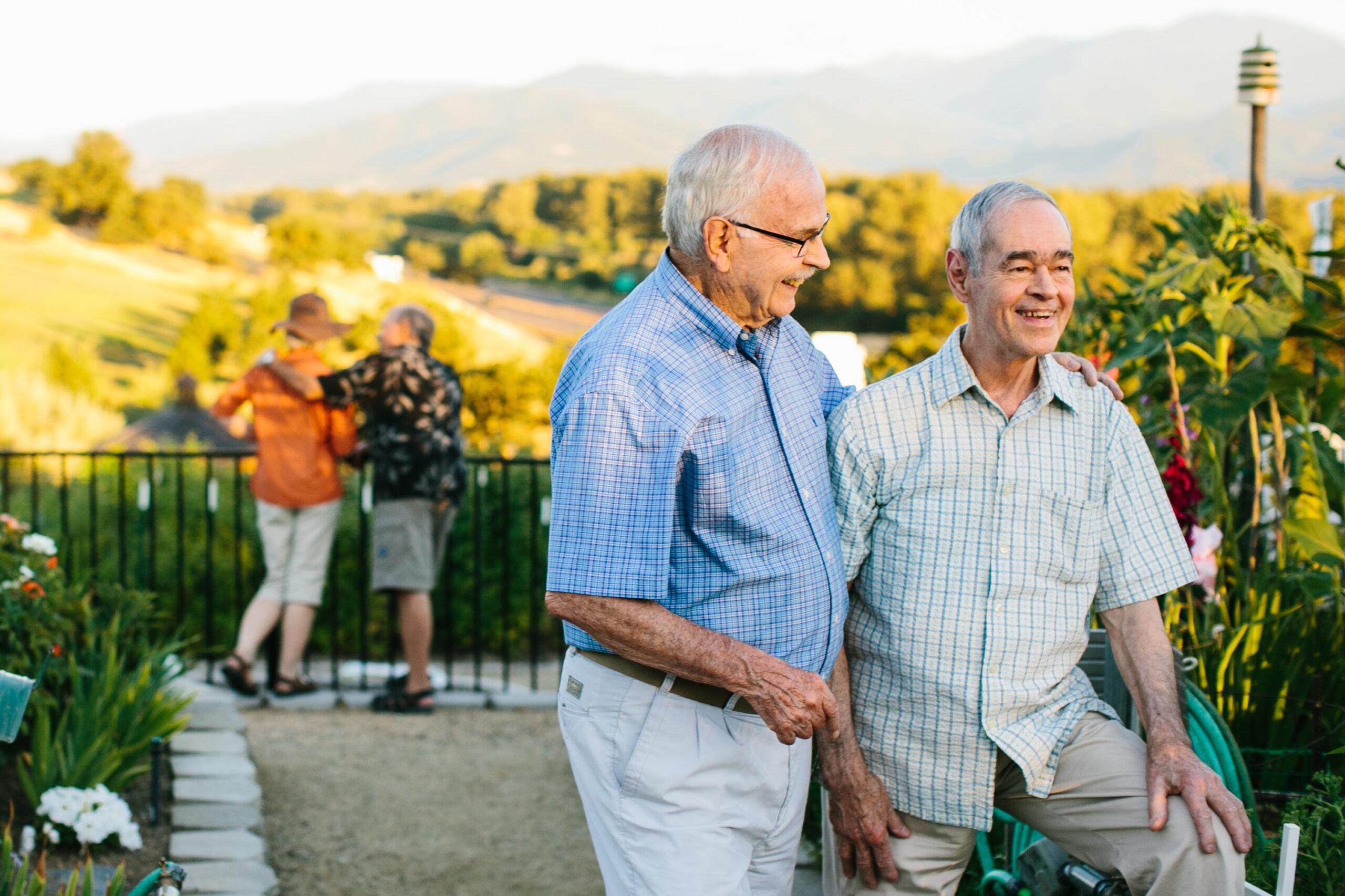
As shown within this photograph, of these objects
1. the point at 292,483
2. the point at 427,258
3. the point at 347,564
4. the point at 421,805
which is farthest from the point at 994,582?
the point at 427,258

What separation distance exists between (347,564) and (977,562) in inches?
204

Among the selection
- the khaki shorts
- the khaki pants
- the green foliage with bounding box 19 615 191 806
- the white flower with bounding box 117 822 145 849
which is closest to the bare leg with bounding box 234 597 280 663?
the khaki shorts

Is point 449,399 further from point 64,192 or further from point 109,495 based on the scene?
point 64,192

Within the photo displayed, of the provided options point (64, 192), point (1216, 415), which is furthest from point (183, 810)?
point (64, 192)

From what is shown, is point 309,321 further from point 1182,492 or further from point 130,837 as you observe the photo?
point 1182,492

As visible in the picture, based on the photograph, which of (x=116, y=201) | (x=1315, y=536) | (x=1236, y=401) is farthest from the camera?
(x=116, y=201)

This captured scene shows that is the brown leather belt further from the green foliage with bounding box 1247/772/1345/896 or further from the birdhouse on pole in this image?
the birdhouse on pole

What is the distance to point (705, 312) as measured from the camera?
1945mm

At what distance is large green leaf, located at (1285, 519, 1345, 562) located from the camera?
268 cm

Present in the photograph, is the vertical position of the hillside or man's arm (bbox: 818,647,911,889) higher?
the hillside

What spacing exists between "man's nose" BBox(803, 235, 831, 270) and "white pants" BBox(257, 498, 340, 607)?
12.0ft

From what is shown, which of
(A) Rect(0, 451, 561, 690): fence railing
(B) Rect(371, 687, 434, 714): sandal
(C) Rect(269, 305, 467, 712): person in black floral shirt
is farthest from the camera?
(A) Rect(0, 451, 561, 690): fence railing

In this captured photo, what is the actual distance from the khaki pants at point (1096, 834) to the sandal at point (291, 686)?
347 centimetres

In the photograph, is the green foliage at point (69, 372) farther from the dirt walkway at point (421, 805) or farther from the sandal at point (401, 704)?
the dirt walkway at point (421, 805)
